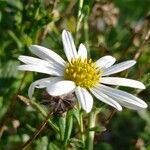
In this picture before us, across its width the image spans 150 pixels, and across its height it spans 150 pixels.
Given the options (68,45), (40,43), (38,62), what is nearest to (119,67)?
(68,45)

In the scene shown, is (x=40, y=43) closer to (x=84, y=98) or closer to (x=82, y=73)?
(x=82, y=73)

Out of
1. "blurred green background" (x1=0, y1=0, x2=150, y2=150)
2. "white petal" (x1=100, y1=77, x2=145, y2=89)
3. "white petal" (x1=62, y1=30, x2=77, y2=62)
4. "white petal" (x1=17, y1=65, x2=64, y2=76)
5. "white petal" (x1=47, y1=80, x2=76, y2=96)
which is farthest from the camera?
"blurred green background" (x1=0, y1=0, x2=150, y2=150)

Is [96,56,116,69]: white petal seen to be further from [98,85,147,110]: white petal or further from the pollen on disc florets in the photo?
[98,85,147,110]: white petal

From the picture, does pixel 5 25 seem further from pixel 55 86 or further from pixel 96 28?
pixel 55 86

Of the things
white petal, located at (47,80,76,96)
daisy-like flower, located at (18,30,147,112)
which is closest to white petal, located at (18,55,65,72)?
daisy-like flower, located at (18,30,147,112)

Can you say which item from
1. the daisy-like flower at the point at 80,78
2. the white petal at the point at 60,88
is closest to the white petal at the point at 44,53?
the daisy-like flower at the point at 80,78

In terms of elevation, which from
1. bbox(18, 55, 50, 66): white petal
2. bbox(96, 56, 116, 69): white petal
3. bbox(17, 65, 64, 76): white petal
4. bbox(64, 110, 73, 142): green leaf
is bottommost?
bbox(64, 110, 73, 142): green leaf

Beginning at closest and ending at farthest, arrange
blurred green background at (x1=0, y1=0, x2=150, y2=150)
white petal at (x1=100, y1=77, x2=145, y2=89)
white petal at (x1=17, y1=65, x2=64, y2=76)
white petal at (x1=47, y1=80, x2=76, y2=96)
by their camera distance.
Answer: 1. white petal at (x1=47, y1=80, x2=76, y2=96)
2. white petal at (x1=17, y1=65, x2=64, y2=76)
3. white petal at (x1=100, y1=77, x2=145, y2=89)
4. blurred green background at (x1=0, y1=0, x2=150, y2=150)

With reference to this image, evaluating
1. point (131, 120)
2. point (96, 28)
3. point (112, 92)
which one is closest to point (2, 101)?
point (112, 92)
